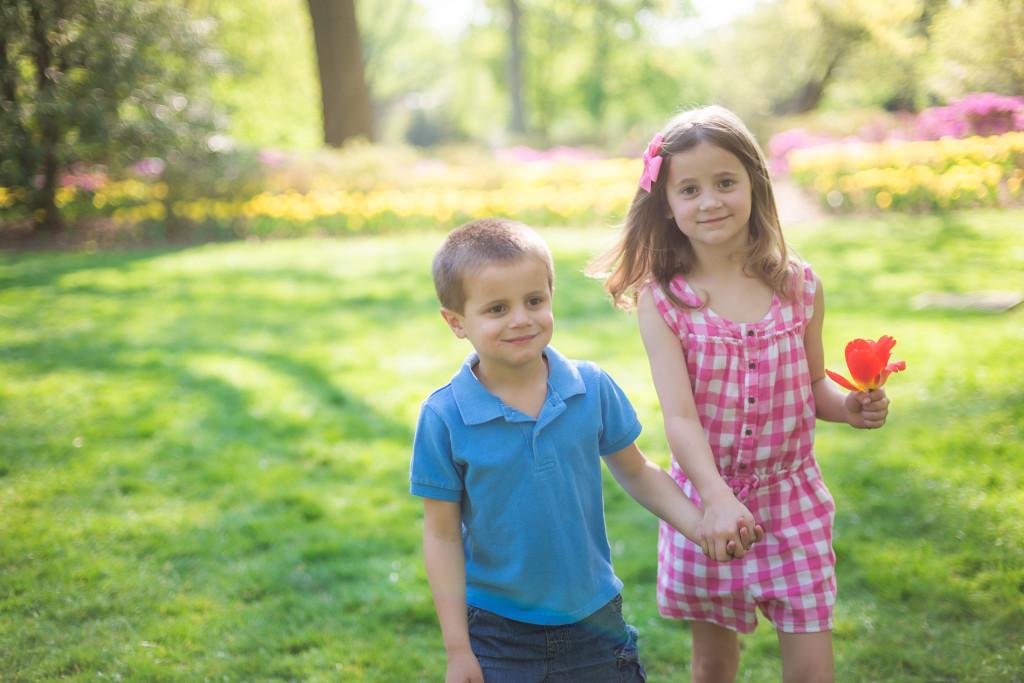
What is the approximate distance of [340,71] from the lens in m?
12.3

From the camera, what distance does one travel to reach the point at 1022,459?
11.1ft

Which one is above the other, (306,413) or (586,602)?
(586,602)

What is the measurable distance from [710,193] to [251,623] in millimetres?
2191

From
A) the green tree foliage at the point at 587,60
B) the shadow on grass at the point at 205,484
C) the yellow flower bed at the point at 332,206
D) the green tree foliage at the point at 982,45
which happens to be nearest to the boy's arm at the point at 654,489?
the shadow on grass at the point at 205,484

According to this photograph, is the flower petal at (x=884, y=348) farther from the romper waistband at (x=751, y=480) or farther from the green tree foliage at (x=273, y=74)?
the green tree foliage at (x=273, y=74)

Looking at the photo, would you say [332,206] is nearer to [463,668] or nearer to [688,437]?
[688,437]

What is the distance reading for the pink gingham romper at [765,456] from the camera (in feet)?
6.42

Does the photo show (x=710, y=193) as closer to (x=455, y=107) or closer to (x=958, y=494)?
(x=958, y=494)

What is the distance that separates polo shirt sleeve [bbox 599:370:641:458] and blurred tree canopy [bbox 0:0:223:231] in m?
5.98

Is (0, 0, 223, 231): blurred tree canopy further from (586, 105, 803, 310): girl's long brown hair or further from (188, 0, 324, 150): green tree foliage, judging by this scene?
(188, 0, 324, 150): green tree foliage

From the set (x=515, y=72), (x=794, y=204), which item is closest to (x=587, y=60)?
(x=515, y=72)

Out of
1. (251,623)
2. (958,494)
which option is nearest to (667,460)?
(958,494)

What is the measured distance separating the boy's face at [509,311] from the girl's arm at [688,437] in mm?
422

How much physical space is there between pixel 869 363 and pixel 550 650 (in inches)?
40.5
